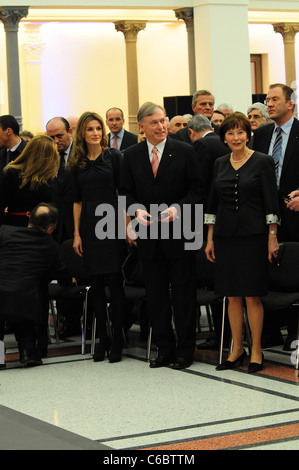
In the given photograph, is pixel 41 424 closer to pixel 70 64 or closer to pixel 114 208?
pixel 114 208

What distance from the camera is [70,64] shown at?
75.4ft

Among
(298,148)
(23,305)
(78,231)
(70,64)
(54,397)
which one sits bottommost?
(54,397)

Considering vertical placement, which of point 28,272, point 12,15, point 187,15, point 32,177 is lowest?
point 28,272

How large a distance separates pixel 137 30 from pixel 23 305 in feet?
52.5

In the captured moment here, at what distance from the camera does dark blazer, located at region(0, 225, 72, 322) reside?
678 cm

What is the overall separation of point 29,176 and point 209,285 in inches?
66.4

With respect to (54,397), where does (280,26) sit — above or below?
above

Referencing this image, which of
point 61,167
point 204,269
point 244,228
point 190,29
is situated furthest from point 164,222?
point 190,29

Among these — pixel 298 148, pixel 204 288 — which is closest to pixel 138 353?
pixel 204 288

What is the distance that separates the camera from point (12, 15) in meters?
17.9

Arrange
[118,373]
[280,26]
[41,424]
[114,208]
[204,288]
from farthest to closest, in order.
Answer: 1. [280,26]
2. [204,288]
3. [114,208]
4. [118,373]
5. [41,424]

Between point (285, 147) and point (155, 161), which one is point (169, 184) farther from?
point (285, 147)

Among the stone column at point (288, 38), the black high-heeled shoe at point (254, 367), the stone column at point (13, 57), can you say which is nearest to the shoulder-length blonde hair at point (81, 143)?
the black high-heeled shoe at point (254, 367)

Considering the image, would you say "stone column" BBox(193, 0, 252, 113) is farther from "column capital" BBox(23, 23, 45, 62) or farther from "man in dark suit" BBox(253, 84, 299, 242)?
"man in dark suit" BBox(253, 84, 299, 242)
